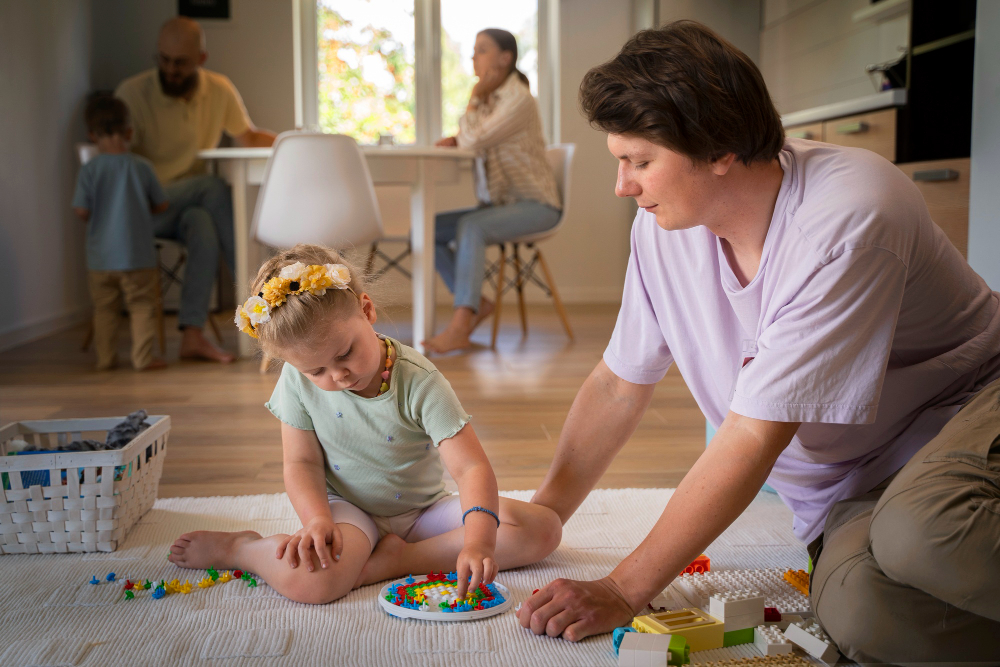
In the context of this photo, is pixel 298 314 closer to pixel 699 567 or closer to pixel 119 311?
pixel 699 567

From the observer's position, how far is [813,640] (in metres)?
0.97

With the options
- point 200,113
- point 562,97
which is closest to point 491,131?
point 200,113

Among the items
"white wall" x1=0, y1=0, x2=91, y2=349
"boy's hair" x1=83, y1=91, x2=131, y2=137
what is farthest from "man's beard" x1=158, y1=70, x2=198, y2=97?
"boy's hair" x1=83, y1=91, x2=131, y2=137

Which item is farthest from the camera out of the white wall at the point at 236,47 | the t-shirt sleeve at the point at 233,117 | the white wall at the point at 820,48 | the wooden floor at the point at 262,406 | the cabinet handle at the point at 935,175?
the white wall at the point at 236,47

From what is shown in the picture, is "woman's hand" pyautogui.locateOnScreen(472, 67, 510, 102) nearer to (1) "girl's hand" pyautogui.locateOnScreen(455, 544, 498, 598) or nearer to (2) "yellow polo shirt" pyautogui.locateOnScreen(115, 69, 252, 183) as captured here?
(2) "yellow polo shirt" pyautogui.locateOnScreen(115, 69, 252, 183)

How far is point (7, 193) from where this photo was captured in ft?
11.7

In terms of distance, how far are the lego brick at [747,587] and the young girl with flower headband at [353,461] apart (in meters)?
0.22

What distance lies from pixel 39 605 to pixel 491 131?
8.69 ft

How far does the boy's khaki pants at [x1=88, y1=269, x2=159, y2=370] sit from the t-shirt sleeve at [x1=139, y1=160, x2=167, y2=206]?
264mm

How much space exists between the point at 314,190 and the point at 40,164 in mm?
1812

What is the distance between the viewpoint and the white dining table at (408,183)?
10.4ft

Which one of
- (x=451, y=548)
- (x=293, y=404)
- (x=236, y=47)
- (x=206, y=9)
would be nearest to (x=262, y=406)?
(x=293, y=404)

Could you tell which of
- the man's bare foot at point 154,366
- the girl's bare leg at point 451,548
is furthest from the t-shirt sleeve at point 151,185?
the girl's bare leg at point 451,548

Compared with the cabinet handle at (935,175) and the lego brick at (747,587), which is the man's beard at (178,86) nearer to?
the cabinet handle at (935,175)
